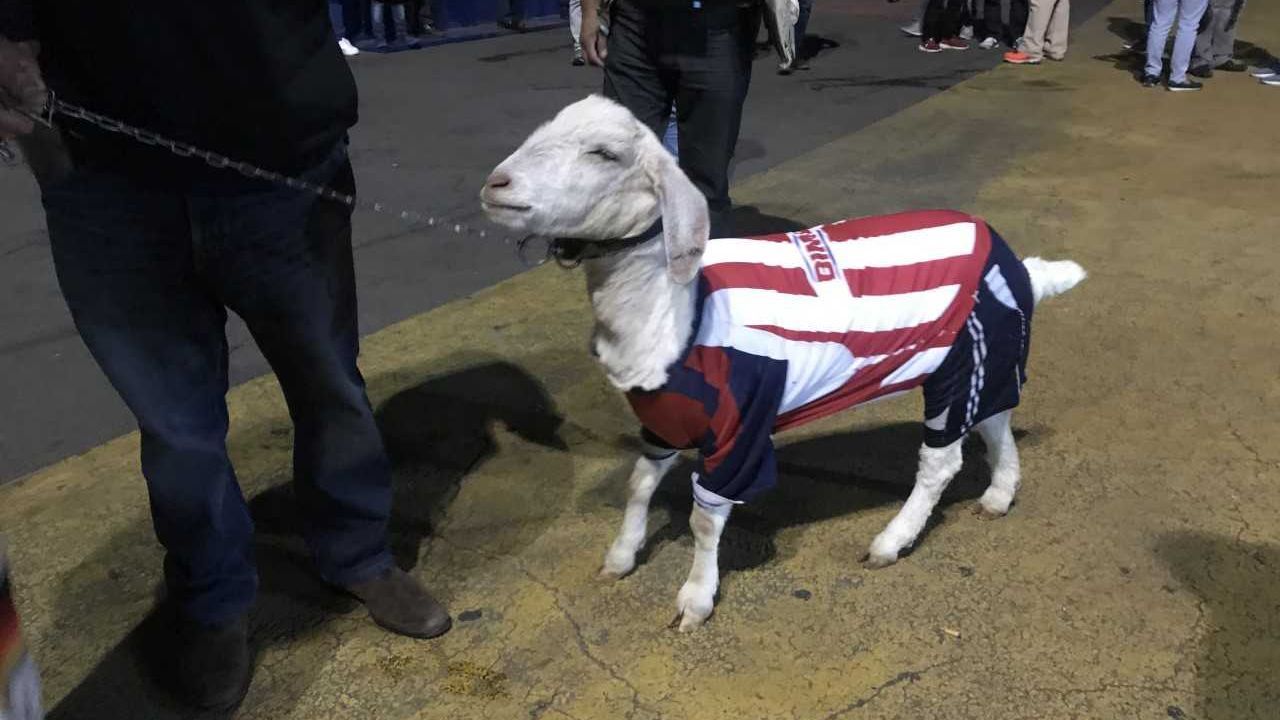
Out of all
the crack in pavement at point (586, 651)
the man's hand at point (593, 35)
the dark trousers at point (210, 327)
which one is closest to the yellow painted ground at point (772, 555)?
the crack in pavement at point (586, 651)

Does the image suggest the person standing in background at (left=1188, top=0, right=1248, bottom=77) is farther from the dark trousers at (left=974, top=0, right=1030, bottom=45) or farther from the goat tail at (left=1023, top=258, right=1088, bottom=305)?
the goat tail at (left=1023, top=258, right=1088, bottom=305)

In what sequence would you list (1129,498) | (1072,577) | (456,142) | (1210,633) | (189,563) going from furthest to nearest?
(456,142) < (1129,498) < (1072,577) < (1210,633) < (189,563)

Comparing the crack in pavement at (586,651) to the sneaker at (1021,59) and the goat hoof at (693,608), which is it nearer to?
the goat hoof at (693,608)

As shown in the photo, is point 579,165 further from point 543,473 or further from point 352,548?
point 543,473

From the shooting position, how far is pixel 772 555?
2.77 metres

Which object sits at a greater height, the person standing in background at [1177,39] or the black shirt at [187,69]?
the black shirt at [187,69]

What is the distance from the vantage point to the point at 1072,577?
266 centimetres

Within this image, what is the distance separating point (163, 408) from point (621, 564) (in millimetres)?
1206

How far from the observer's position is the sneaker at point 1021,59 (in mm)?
9773

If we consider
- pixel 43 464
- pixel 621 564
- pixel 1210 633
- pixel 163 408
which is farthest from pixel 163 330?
pixel 1210 633

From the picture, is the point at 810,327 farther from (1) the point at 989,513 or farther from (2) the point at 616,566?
(1) the point at 989,513

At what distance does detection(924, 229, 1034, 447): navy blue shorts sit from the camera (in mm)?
2514

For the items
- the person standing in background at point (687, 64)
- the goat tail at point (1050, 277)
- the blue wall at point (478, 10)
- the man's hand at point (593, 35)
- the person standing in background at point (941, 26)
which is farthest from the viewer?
the blue wall at point (478, 10)

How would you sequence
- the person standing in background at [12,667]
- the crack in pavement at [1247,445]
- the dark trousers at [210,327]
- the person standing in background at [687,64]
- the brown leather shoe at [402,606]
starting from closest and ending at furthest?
the person standing in background at [12,667], the dark trousers at [210,327], the brown leather shoe at [402,606], the crack in pavement at [1247,445], the person standing in background at [687,64]
